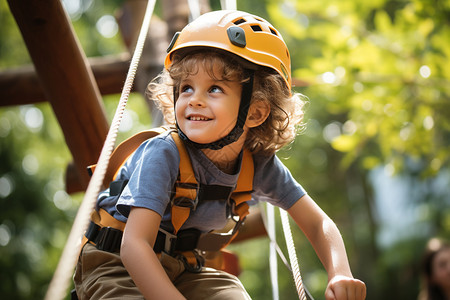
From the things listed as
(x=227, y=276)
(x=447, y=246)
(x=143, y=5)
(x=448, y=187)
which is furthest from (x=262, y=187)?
(x=448, y=187)

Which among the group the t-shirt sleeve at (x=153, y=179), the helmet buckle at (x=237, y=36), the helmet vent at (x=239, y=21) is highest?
the helmet vent at (x=239, y=21)

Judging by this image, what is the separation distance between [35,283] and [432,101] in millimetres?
8252

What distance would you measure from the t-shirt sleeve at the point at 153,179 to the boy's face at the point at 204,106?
90mm

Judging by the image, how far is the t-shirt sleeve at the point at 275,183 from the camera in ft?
6.72

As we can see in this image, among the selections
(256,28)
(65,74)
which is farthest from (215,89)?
(65,74)

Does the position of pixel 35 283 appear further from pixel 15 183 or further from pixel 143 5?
pixel 143 5

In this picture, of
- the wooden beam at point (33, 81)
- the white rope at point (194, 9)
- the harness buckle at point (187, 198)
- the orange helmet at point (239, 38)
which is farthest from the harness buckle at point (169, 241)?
the wooden beam at point (33, 81)

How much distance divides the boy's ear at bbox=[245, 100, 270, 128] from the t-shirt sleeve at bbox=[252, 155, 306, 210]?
137 millimetres

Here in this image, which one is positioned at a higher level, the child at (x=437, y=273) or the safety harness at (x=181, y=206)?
the safety harness at (x=181, y=206)

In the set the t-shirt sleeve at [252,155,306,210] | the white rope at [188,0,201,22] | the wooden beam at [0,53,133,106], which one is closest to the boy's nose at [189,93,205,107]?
the t-shirt sleeve at [252,155,306,210]

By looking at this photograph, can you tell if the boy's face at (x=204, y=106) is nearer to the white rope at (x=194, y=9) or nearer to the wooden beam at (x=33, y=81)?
the white rope at (x=194, y=9)

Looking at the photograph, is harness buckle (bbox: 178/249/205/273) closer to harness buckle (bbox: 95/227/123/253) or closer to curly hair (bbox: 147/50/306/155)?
harness buckle (bbox: 95/227/123/253)

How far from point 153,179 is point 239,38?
56 cm

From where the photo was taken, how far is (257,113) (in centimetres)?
205
